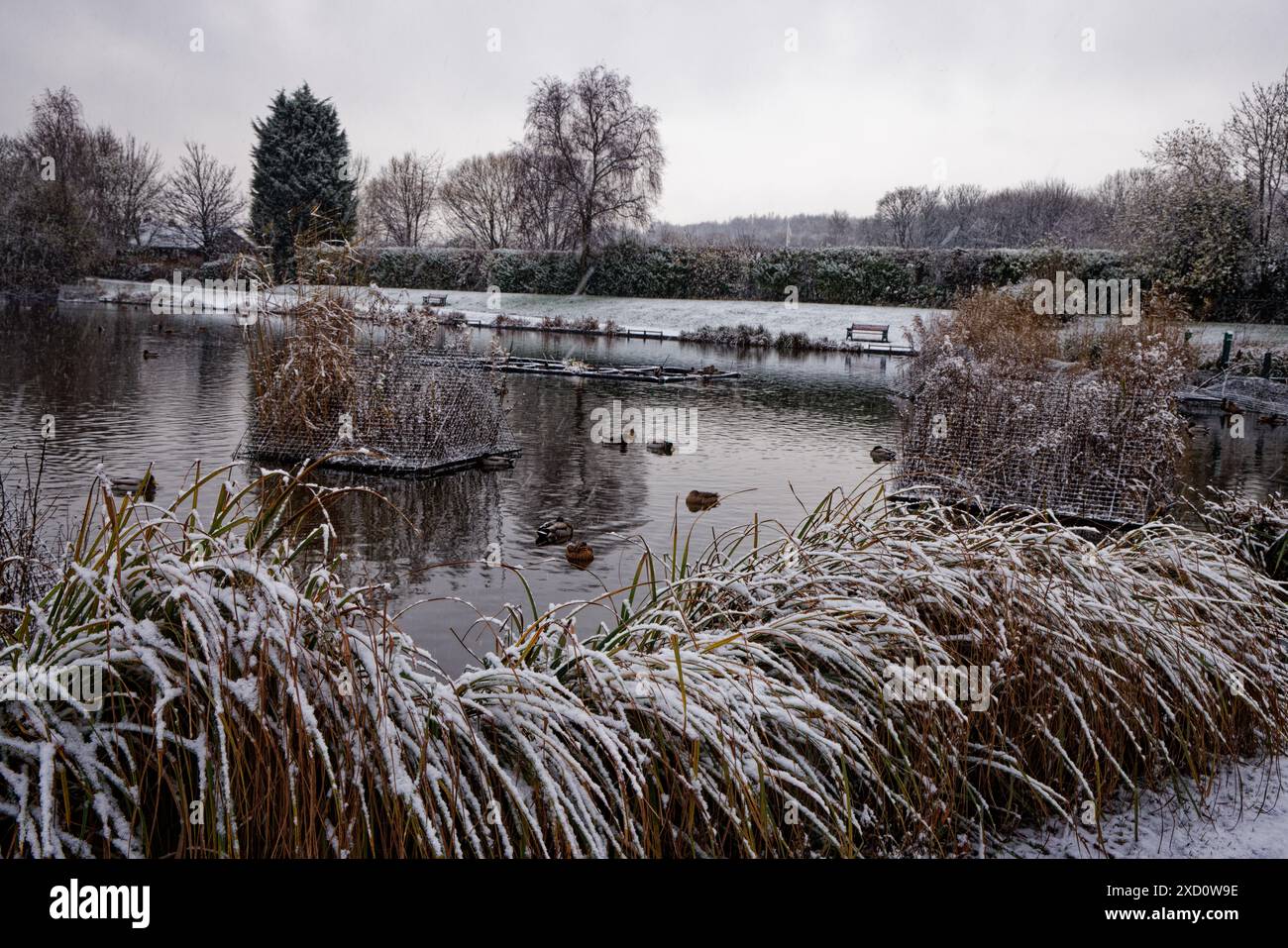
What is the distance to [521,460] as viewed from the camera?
37.3 feet

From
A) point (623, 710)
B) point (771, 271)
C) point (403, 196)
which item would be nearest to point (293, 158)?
point (403, 196)

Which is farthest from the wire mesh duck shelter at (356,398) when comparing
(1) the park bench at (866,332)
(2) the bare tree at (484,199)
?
(2) the bare tree at (484,199)

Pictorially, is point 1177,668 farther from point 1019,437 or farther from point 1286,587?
point 1019,437

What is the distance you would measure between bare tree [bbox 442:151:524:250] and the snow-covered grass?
182 ft

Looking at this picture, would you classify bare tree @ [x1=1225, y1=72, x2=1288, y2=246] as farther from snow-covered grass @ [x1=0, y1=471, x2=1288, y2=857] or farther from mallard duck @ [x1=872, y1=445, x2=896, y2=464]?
snow-covered grass @ [x1=0, y1=471, x2=1288, y2=857]

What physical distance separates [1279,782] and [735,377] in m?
18.0

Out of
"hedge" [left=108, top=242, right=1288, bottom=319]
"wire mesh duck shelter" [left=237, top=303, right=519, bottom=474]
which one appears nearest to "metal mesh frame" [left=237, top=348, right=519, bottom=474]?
"wire mesh duck shelter" [left=237, top=303, right=519, bottom=474]

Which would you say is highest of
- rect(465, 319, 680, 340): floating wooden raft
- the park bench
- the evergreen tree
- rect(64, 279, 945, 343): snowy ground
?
the evergreen tree

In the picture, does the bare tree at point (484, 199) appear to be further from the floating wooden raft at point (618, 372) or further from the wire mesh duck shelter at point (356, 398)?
the wire mesh duck shelter at point (356, 398)

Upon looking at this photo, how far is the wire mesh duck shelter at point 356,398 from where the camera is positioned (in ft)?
33.5

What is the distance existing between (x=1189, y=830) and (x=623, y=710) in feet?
6.62

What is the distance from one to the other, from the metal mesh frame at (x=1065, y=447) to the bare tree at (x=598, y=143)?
Result: 33.7 metres

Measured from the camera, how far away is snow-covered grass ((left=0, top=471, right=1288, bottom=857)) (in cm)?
227
